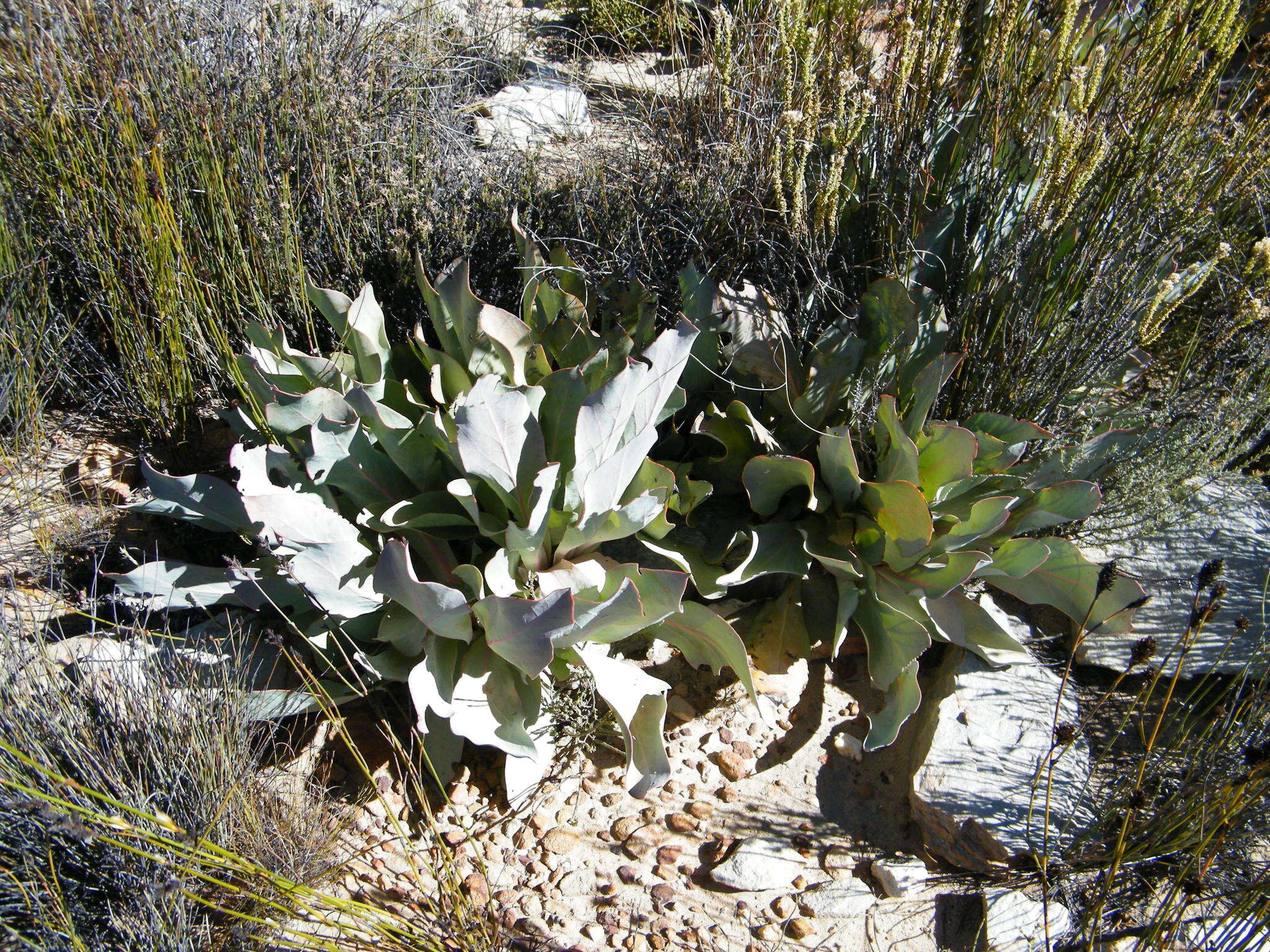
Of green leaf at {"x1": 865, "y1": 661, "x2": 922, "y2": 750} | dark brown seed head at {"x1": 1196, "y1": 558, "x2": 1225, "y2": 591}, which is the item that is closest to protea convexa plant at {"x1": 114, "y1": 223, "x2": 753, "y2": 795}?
green leaf at {"x1": 865, "y1": 661, "x2": 922, "y2": 750}

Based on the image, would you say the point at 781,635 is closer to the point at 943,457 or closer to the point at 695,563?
the point at 695,563

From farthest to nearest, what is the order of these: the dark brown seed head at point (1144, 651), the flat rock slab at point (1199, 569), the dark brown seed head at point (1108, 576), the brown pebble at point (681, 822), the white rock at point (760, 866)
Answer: the flat rock slab at point (1199, 569) < the brown pebble at point (681, 822) < the white rock at point (760, 866) < the dark brown seed head at point (1108, 576) < the dark brown seed head at point (1144, 651)

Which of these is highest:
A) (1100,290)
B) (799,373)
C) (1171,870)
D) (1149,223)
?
(1149,223)

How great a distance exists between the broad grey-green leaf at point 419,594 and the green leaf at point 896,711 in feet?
2.98

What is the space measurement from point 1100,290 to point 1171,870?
1348 mm

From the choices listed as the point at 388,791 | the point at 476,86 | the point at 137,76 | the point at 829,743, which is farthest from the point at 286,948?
the point at 476,86

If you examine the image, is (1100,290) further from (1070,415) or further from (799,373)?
(799,373)

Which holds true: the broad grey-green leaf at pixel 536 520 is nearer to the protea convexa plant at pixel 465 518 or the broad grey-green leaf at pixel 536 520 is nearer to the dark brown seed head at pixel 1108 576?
the protea convexa plant at pixel 465 518

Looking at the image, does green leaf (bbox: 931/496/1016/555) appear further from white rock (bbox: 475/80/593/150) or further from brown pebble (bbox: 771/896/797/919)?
white rock (bbox: 475/80/593/150)

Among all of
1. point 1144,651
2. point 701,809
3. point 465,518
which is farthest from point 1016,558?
point 465,518

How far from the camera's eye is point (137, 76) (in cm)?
269

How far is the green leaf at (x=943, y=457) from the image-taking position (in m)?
1.90

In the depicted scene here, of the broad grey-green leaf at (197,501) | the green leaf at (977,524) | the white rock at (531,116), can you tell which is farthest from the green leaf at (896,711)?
the white rock at (531,116)

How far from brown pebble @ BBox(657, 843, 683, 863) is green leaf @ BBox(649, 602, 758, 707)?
0.35 m
